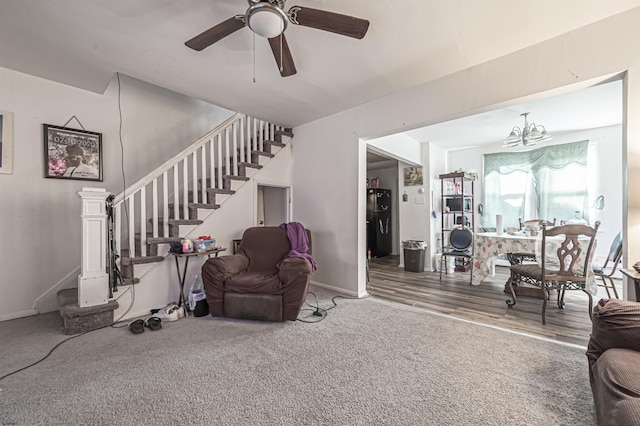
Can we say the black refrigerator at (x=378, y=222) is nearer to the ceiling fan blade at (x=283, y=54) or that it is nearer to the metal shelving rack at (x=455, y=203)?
the metal shelving rack at (x=455, y=203)

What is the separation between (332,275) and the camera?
3.84 m

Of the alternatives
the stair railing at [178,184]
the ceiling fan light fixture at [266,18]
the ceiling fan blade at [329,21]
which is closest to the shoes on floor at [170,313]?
the stair railing at [178,184]

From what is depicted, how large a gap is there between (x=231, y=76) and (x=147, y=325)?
2.63 meters

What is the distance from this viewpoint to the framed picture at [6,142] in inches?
109

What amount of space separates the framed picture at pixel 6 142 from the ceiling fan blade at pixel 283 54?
309 cm

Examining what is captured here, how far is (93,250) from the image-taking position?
2.48 m

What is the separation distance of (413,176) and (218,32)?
14.9ft

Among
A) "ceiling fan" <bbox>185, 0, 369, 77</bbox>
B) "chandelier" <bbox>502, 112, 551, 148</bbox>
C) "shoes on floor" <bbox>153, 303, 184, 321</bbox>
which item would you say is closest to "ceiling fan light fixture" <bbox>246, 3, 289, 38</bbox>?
"ceiling fan" <bbox>185, 0, 369, 77</bbox>

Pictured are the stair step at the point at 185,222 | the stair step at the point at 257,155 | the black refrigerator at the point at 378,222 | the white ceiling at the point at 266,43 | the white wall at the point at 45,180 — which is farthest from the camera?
the black refrigerator at the point at 378,222

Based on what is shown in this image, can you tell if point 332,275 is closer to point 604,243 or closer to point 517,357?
point 517,357

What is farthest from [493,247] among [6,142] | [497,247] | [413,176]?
[6,142]

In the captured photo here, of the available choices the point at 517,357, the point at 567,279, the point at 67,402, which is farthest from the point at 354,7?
the point at 567,279

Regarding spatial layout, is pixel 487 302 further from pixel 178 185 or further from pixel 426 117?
pixel 178 185

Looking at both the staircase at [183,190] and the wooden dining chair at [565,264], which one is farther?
the staircase at [183,190]
